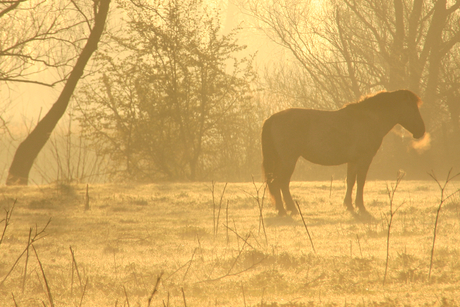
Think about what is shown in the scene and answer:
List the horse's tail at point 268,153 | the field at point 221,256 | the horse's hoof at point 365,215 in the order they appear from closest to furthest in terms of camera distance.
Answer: the field at point 221,256, the horse's hoof at point 365,215, the horse's tail at point 268,153

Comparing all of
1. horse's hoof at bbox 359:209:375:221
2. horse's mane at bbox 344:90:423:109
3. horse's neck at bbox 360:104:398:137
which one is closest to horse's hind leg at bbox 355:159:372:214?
horse's hoof at bbox 359:209:375:221

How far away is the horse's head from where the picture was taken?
8.15 metres

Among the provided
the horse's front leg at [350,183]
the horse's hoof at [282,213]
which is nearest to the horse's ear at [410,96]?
the horse's front leg at [350,183]

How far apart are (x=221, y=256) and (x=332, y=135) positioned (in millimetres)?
3823

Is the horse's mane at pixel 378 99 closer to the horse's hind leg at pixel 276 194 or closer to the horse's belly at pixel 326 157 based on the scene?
the horse's belly at pixel 326 157

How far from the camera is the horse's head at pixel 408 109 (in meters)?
8.15

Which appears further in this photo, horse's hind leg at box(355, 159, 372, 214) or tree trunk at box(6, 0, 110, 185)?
tree trunk at box(6, 0, 110, 185)

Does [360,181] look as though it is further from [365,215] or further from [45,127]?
[45,127]

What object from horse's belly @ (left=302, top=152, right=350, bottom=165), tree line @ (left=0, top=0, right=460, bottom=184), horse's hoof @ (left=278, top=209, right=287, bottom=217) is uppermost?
tree line @ (left=0, top=0, right=460, bottom=184)

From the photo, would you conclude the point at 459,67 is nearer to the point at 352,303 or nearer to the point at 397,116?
the point at 397,116

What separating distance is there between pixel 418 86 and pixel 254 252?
54.8ft

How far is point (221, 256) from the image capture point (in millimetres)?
4551

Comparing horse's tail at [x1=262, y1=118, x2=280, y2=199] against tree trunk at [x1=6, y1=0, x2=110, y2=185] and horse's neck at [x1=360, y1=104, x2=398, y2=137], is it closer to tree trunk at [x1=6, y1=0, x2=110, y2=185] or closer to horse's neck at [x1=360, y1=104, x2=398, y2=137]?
horse's neck at [x1=360, y1=104, x2=398, y2=137]

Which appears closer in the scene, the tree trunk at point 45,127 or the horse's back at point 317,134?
the horse's back at point 317,134
